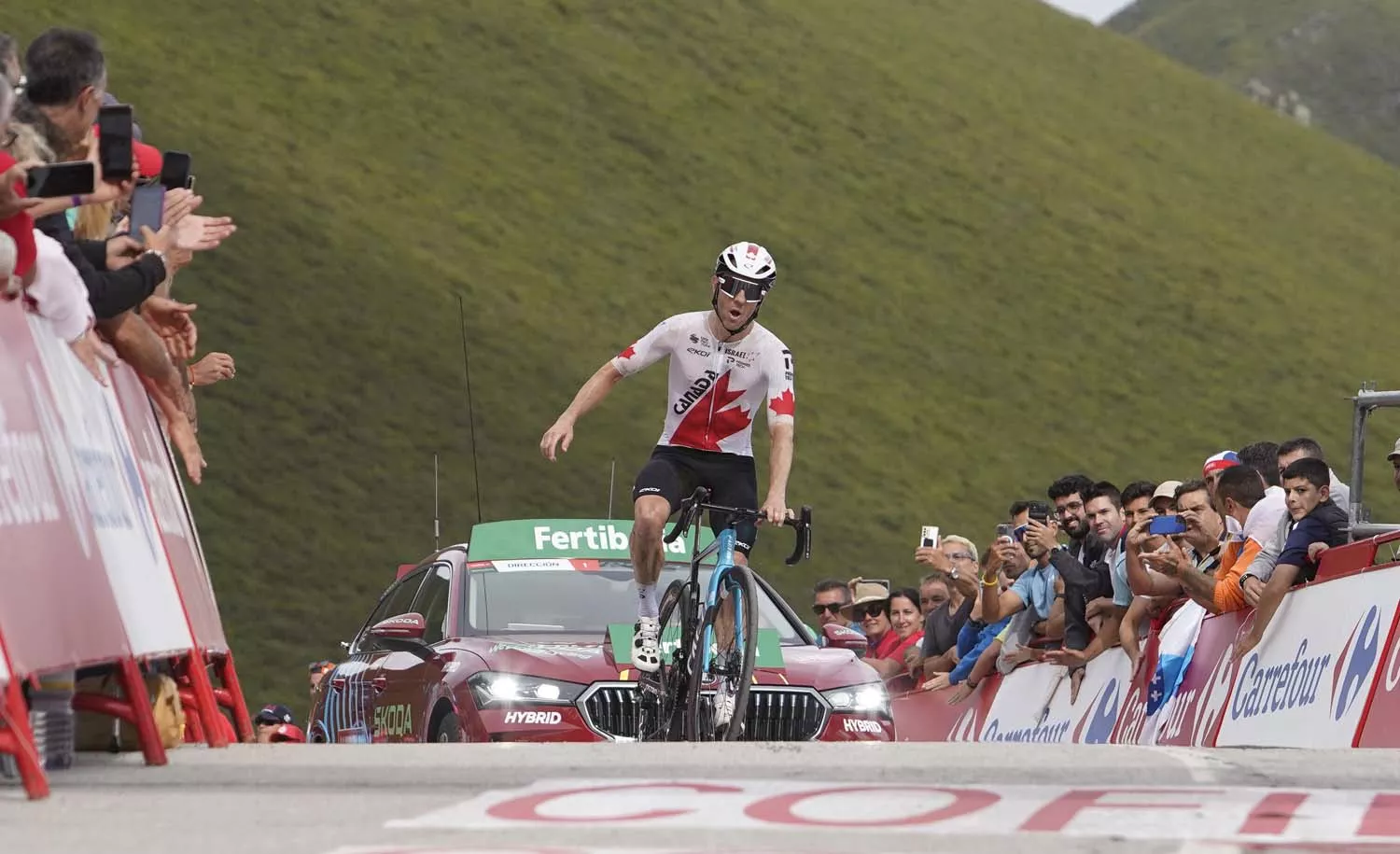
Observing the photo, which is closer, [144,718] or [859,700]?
[144,718]

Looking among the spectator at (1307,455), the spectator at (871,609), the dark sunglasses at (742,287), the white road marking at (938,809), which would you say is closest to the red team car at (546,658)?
the dark sunglasses at (742,287)

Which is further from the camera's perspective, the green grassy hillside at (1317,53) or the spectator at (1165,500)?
the green grassy hillside at (1317,53)

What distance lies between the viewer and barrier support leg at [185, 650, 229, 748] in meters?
7.92

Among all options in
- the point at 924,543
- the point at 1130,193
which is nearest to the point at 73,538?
the point at 924,543

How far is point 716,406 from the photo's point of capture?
35.3 feet

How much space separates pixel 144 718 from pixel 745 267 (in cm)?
447

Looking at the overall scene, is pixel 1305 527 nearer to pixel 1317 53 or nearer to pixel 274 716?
pixel 274 716

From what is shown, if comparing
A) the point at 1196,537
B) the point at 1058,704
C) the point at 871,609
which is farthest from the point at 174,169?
the point at 871,609

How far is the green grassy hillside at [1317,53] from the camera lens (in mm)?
141625

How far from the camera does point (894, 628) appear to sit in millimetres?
19453

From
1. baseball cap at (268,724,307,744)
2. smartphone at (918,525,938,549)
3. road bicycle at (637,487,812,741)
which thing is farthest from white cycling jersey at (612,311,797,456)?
baseball cap at (268,724,307,744)

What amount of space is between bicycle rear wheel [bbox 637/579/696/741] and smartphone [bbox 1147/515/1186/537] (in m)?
2.74

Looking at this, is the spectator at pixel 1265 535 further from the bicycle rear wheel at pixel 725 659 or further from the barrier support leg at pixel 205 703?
the barrier support leg at pixel 205 703

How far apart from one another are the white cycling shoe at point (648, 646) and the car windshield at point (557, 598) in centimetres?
85
